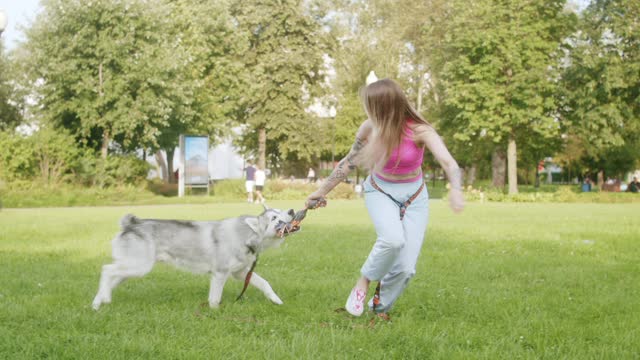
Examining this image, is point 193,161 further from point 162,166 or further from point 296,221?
point 296,221

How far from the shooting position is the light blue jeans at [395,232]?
231 inches

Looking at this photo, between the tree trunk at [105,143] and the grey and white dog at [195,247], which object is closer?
the grey and white dog at [195,247]

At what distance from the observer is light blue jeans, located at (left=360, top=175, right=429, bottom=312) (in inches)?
231

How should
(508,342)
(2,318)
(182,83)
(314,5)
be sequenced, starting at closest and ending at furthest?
(508,342) → (2,318) → (182,83) → (314,5)

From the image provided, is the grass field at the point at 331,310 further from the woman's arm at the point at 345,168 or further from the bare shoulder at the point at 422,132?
the bare shoulder at the point at 422,132

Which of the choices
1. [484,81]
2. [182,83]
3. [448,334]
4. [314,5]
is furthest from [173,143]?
[448,334]

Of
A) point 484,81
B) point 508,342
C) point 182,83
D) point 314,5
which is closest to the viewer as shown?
point 508,342

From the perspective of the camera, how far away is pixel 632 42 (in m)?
39.2

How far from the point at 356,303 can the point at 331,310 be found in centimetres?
53

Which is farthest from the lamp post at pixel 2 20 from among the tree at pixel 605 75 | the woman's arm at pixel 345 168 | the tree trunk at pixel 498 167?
the tree trunk at pixel 498 167

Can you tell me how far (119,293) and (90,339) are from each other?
7.39 ft

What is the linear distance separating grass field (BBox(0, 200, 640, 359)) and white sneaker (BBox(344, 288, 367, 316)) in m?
0.08

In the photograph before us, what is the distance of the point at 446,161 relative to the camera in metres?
5.61

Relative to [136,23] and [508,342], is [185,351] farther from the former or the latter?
[136,23]
